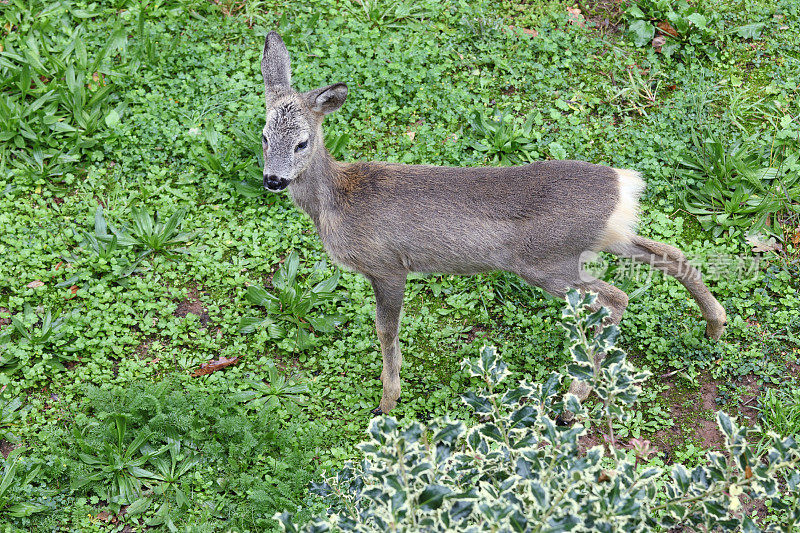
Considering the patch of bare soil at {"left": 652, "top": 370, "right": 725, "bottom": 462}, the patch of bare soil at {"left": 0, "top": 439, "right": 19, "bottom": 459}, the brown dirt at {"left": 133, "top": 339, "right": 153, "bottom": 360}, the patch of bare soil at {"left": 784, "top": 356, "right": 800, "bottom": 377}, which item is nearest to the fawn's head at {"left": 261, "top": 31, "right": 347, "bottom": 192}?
the brown dirt at {"left": 133, "top": 339, "right": 153, "bottom": 360}

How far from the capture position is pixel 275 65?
5297 millimetres

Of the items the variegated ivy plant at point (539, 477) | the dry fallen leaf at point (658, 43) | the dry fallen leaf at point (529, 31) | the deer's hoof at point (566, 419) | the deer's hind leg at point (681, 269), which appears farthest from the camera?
the dry fallen leaf at point (529, 31)

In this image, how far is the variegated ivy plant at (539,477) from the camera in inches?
117

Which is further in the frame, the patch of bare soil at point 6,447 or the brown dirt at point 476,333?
the brown dirt at point 476,333

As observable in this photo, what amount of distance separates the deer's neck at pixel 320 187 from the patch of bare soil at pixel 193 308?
132cm

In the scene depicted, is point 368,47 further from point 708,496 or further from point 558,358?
point 708,496

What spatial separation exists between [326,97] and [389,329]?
1.49 meters

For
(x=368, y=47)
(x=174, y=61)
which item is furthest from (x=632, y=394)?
(x=174, y=61)

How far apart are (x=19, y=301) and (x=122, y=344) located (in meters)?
0.83

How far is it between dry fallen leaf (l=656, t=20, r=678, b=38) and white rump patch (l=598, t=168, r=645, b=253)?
3.08m

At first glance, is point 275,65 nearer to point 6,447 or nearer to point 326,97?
point 326,97

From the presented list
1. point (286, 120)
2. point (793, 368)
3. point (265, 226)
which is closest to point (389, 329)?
point (286, 120)

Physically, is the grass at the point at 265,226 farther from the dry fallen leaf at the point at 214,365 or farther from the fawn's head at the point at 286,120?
the fawn's head at the point at 286,120

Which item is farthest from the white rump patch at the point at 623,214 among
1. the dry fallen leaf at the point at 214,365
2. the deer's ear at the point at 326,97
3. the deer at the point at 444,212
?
the dry fallen leaf at the point at 214,365
